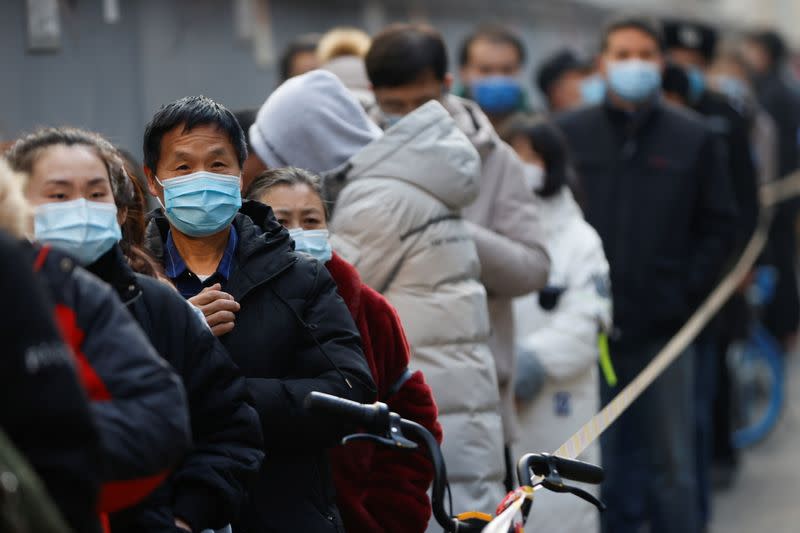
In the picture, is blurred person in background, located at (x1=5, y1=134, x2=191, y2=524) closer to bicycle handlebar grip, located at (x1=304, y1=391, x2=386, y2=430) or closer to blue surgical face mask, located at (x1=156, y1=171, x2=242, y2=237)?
bicycle handlebar grip, located at (x1=304, y1=391, x2=386, y2=430)

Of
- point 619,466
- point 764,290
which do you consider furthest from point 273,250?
point 764,290

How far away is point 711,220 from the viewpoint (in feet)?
24.5

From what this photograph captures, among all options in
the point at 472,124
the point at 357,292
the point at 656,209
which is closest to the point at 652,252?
the point at 656,209

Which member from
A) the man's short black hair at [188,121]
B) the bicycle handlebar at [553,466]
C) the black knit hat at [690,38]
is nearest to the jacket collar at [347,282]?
the man's short black hair at [188,121]

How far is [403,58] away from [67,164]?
2205mm

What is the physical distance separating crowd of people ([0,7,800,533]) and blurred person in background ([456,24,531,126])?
1cm

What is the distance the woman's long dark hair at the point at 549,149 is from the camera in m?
6.52

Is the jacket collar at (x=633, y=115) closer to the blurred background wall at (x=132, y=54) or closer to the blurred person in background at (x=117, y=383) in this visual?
the blurred background wall at (x=132, y=54)

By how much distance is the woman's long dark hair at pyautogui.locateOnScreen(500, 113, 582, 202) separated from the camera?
21.4 ft

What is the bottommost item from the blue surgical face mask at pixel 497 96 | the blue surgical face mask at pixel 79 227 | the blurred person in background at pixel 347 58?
the blue surgical face mask at pixel 497 96

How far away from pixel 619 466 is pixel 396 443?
4.35m

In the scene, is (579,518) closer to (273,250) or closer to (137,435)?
(273,250)

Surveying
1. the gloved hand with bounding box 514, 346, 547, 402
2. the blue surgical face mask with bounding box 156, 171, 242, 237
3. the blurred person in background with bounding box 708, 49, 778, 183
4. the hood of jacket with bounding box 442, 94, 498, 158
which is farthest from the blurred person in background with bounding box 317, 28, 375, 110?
the blurred person in background with bounding box 708, 49, 778, 183

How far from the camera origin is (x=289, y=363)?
3664mm
